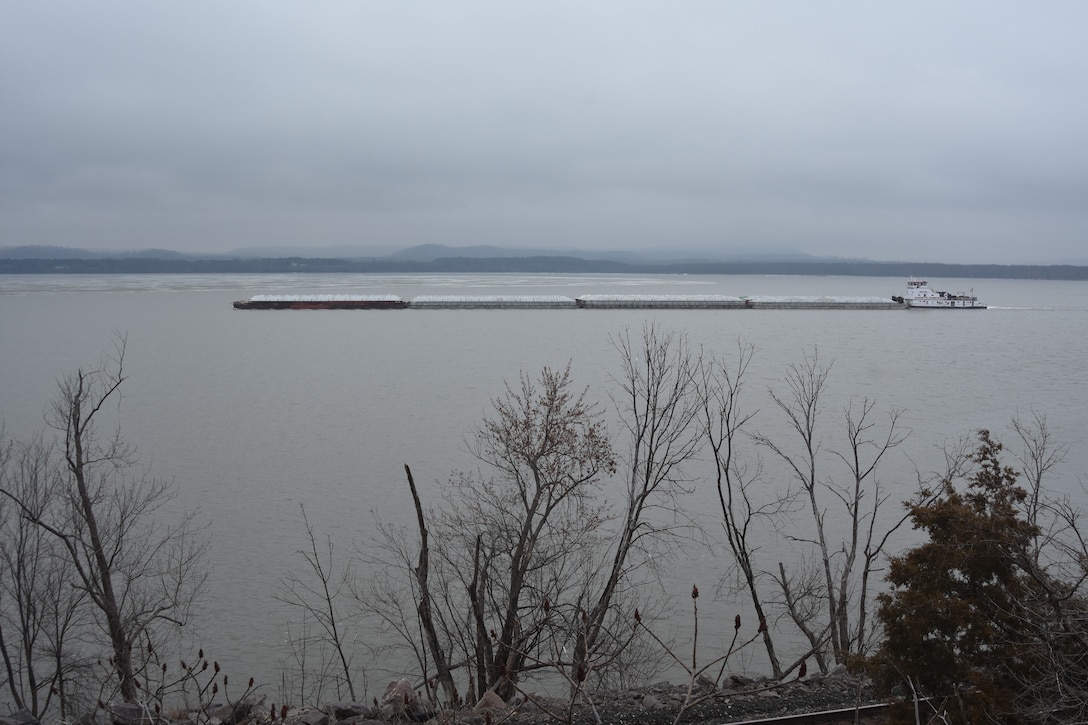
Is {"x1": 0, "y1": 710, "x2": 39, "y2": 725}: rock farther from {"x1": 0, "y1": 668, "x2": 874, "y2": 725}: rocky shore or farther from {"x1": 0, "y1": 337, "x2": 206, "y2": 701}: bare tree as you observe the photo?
{"x1": 0, "y1": 337, "x2": 206, "y2": 701}: bare tree

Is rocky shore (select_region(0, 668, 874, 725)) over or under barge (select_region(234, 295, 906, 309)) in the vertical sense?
under

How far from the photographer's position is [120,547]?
12648 millimetres

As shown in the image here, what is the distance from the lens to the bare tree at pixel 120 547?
11547 mm

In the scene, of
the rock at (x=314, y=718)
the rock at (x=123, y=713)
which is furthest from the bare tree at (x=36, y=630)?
the rock at (x=314, y=718)

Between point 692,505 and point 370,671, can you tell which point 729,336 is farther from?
point 370,671

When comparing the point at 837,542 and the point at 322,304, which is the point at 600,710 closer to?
the point at 837,542

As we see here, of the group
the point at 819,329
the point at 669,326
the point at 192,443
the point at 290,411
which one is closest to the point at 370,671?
the point at 192,443

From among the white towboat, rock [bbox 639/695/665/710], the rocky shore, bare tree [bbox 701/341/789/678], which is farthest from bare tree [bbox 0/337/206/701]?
the white towboat

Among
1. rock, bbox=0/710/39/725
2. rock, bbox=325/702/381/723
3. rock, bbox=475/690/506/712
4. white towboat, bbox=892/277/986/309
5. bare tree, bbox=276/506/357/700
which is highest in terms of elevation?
white towboat, bbox=892/277/986/309

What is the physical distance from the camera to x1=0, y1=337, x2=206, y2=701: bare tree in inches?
455

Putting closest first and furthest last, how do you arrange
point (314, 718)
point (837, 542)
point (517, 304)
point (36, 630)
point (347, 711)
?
1. point (314, 718)
2. point (347, 711)
3. point (36, 630)
4. point (837, 542)
5. point (517, 304)

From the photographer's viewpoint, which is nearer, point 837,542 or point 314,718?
point 314,718

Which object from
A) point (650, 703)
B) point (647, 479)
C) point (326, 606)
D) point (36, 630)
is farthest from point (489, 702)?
point (36, 630)

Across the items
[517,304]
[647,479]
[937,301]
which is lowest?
[647,479]
